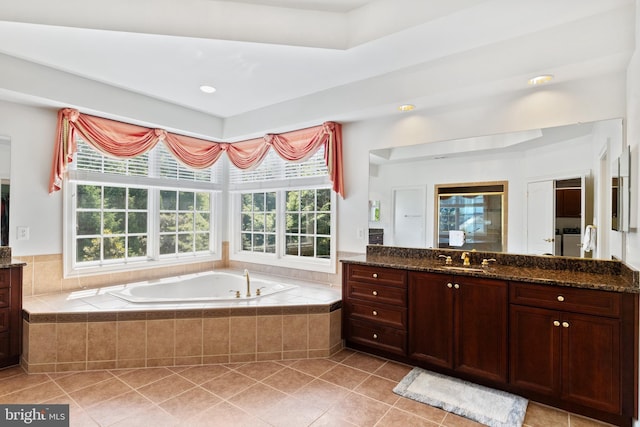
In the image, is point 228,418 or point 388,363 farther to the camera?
point 388,363

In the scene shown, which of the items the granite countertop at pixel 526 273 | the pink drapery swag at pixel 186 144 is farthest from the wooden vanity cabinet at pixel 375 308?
the pink drapery swag at pixel 186 144

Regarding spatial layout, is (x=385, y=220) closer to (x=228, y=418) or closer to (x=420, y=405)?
(x=420, y=405)

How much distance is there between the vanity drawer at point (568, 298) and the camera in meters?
1.98

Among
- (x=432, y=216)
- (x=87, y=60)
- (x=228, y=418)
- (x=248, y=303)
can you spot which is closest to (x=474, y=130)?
(x=432, y=216)

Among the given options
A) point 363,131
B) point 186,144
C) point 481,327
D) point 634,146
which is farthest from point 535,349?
point 186,144

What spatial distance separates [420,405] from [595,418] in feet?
3.42

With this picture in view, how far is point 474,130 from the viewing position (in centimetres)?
287

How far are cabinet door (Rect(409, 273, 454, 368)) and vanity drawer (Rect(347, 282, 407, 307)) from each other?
0.09 m

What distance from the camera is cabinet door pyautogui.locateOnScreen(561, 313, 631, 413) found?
6.46 feet

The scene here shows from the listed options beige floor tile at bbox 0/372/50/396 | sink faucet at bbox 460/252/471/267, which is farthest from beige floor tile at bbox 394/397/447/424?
beige floor tile at bbox 0/372/50/396

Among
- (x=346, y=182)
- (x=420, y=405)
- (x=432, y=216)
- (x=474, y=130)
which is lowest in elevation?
(x=420, y=405)

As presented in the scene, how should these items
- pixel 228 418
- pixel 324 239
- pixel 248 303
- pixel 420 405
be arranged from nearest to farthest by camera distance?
pixel 228 418
pixel 420 405
pixel 248 303
pixel 324 239

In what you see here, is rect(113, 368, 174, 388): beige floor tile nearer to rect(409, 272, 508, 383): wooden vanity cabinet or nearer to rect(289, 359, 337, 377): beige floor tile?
rect(289, 359, 337, 377): beige floor tile

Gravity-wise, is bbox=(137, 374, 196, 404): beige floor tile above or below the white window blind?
below
